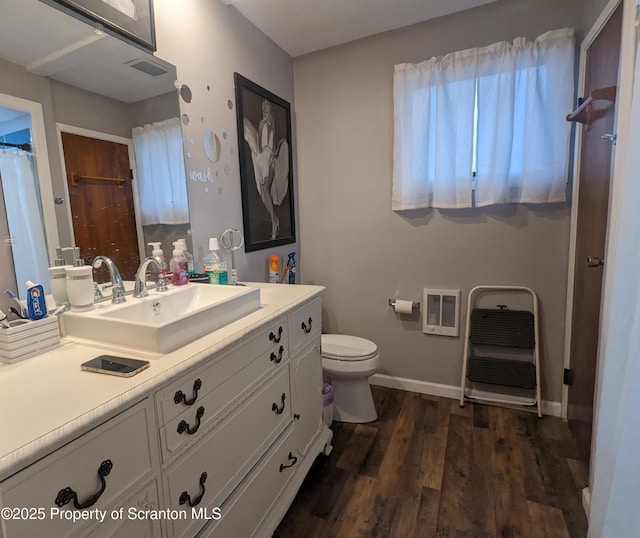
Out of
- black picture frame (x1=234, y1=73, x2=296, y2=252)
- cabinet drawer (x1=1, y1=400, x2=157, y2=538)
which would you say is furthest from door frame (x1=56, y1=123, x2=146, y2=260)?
cabinet drawer (x1=1, y1=400, x2=157, y2=538)

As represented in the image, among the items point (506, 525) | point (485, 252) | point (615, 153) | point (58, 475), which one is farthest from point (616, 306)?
point (58, 475)

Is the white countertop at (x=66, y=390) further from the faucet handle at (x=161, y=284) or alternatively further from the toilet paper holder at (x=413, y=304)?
the toilet paper holder at (x=413, y=304)

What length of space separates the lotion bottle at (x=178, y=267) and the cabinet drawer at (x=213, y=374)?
51 cm

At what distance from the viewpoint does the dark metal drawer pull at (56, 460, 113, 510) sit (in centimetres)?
60

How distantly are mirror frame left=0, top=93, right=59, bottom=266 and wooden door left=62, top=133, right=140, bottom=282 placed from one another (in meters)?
0.06

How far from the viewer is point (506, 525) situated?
1.36 meters

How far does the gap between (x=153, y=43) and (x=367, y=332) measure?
202 centimetres

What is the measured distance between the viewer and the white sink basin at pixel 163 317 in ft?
2.97

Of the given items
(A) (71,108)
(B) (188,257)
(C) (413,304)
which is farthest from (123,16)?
(C) (413,304)

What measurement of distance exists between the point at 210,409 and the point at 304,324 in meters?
0.63

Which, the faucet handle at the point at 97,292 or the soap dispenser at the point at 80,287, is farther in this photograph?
the faucet handle at the point at 97,292

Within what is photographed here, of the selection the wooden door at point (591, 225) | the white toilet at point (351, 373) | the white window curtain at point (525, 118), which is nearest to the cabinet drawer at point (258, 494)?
the white toilet at point (351, 373)

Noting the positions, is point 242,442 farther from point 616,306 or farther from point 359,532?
point 616,306

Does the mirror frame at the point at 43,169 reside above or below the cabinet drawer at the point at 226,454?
above
